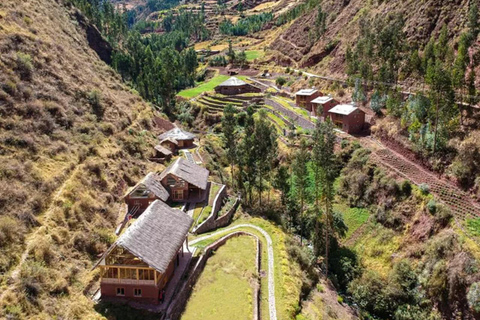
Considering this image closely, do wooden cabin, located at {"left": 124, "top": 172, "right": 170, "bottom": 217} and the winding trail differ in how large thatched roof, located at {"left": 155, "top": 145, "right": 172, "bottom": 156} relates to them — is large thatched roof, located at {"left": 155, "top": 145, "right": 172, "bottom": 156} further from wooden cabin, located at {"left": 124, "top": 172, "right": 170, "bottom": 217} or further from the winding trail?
the winding trail

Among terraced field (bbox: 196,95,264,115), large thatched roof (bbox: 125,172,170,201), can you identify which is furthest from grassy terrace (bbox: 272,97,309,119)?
large thatched roof (bbox: 125,172,170,201)

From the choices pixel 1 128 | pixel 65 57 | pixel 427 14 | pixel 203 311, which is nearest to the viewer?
pixel 203 311

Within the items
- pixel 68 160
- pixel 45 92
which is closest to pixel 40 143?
pixel 68 160

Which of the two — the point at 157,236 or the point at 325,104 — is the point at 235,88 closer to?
the point at 325,104

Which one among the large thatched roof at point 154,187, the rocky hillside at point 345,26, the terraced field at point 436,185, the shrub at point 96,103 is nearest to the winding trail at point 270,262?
the large thatched roof at point 154,187

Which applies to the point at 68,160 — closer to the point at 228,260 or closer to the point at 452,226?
the point at 228,260
